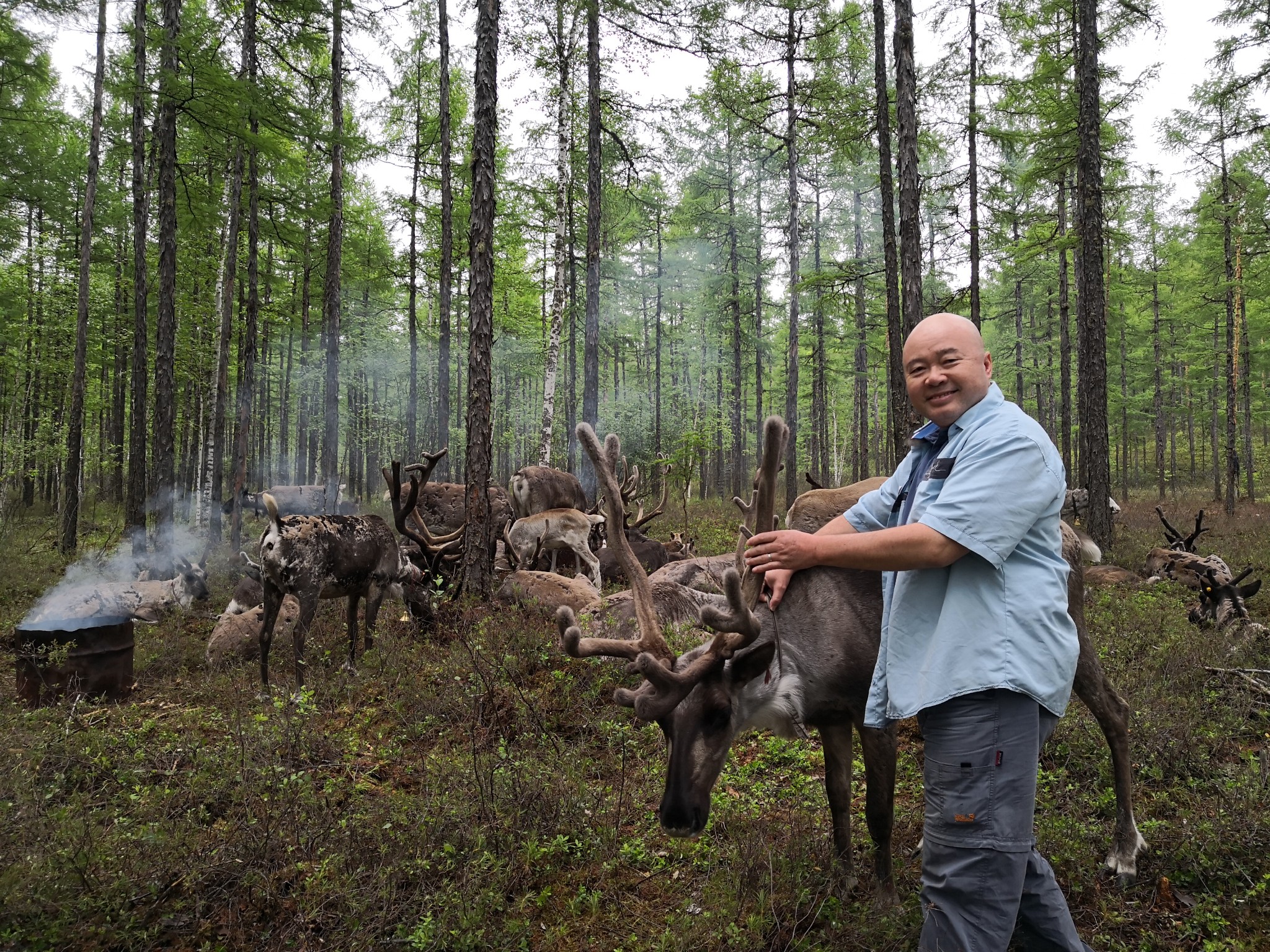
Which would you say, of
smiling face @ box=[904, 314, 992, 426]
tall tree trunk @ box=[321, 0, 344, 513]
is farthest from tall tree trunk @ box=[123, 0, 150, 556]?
smiling face @ box=[904, 314, 992, 426]

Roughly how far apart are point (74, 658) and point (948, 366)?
24.6ft

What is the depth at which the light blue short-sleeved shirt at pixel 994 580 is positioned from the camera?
1.96 m

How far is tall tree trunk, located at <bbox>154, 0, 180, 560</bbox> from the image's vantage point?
11641 millimetres

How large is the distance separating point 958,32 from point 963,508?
21.6 m

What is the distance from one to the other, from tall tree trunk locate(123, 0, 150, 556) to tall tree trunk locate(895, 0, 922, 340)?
13116 millimetres

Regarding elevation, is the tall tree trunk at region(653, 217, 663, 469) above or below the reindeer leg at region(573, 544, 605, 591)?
above

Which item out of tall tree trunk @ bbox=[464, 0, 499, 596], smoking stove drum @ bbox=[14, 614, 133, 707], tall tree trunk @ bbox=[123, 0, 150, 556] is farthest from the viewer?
tall tree trunk @ bbox=[123, 0, 150, 556]

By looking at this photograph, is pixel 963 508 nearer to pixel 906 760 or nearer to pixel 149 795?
pixel 906 760

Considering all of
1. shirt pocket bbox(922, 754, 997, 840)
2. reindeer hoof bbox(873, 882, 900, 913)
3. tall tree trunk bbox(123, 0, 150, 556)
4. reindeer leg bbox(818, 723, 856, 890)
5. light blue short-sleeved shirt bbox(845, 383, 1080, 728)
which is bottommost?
reindeer hoof bbox(873, 882, 900, 913)

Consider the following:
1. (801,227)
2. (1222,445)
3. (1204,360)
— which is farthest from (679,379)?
(1222,445)

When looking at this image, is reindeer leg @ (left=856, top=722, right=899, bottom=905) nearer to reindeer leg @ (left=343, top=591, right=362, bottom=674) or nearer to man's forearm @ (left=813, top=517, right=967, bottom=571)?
man's forearm @ (left=813, top=517, right=967, bottom=571)

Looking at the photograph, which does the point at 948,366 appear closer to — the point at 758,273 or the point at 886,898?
the point at 886,898

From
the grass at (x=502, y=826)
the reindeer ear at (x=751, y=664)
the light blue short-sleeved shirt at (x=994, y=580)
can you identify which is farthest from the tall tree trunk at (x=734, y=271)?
the light blue short-sleeved shirt at (x=994, y=580)

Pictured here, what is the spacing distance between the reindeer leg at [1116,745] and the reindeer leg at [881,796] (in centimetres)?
122
